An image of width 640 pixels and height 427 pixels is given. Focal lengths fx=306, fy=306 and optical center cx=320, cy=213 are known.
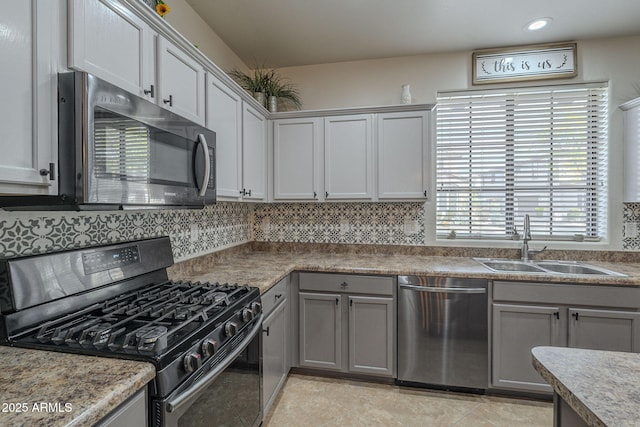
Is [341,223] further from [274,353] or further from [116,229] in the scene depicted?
[116,229]

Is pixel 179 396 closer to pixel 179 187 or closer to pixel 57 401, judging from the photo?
pixel 57 401

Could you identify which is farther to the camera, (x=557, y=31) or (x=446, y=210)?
(x=446, y=210)

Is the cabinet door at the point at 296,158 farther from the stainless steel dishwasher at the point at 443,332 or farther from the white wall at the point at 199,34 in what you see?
the stainless steel dishwasher at the point at 443,332

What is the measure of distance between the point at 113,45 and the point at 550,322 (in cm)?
289

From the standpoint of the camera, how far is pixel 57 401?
72 centimetres

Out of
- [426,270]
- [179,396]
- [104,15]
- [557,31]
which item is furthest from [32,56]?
[557,31]

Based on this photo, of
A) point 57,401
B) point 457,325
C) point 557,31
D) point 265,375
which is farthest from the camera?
point 557,31

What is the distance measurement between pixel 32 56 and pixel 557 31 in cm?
332

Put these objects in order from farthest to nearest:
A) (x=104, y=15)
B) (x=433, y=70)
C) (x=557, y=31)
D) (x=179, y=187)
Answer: (x=433, y=70)
(x=557, y=31)
(x=179, y=187)
(x=104, y=15)

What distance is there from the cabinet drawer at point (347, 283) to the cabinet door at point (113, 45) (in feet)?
5.28

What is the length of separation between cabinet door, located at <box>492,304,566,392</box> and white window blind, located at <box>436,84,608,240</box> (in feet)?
2.73

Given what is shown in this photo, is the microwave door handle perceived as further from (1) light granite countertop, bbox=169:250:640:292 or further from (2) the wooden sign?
(2) the wooden sign

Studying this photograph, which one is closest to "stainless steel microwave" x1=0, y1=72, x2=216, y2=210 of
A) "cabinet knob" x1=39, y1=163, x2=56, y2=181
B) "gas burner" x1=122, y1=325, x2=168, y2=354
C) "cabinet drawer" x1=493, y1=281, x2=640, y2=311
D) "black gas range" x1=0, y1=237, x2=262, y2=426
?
"cabinet knob" x1=39, y1=163, x2=56, y2=181

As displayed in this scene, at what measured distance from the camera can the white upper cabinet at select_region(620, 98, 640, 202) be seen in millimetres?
2373
